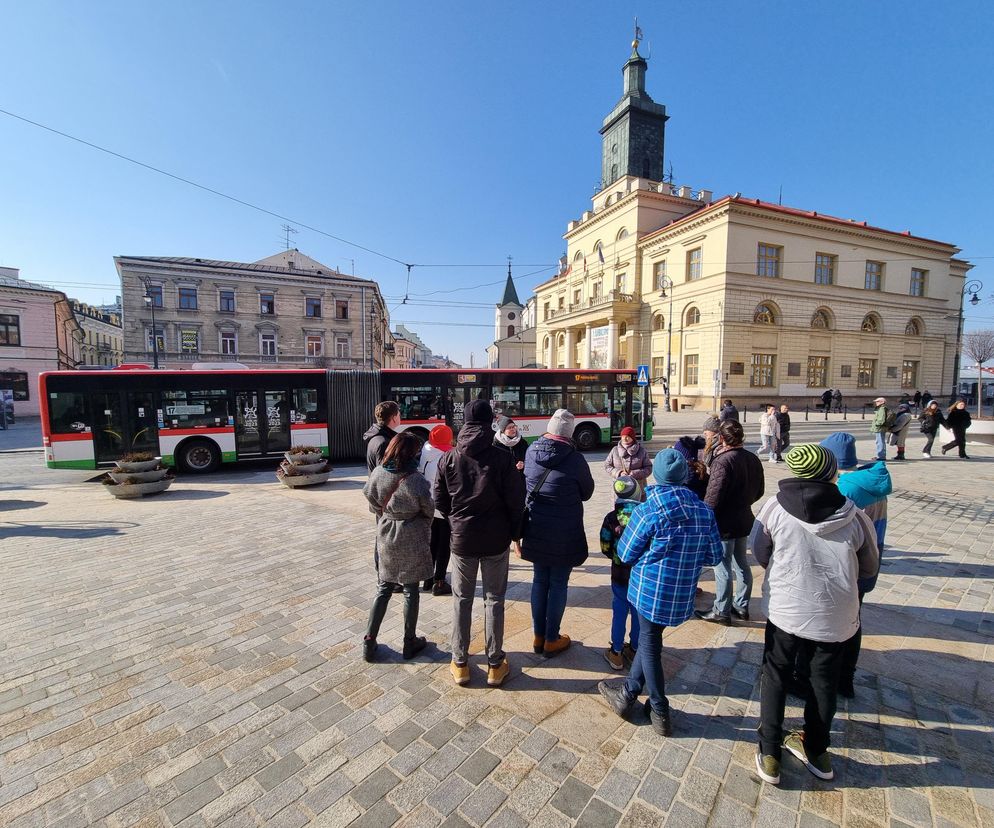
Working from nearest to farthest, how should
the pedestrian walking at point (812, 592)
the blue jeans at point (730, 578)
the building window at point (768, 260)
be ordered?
the pedestrian walking at point (812, 592) < the blue jeans at point (730, 578) < the building window at point (768, 260)

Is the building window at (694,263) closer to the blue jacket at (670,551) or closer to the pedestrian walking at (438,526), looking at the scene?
the pedestrian walking at (438,526)

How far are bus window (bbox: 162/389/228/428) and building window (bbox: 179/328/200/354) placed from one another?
31.6m

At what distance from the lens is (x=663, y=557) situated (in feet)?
8.97

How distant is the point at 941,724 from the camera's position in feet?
9.49

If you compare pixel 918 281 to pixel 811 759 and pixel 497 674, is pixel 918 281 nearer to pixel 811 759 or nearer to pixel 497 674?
pixel 811 759

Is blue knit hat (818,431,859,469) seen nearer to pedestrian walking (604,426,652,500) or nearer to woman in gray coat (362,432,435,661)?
pedestrian walking (604,426,652,500)

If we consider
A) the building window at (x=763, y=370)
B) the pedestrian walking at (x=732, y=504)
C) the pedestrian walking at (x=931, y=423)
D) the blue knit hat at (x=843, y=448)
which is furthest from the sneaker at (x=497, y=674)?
the building window at (x=763, y=370)

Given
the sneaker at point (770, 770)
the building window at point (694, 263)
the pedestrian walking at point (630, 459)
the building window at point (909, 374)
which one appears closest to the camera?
the sneaker at point (770, 770)

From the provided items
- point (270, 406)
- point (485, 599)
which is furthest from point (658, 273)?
point (485, 599)

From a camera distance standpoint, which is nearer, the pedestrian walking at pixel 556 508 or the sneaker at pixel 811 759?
the sneaker at pixel 811 759

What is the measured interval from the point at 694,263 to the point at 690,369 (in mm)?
8032

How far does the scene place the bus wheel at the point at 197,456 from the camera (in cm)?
1184

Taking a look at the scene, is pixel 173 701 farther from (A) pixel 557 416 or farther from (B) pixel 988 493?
(B) pixel 988 493

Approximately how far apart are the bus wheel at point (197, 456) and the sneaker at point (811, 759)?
13.3m
